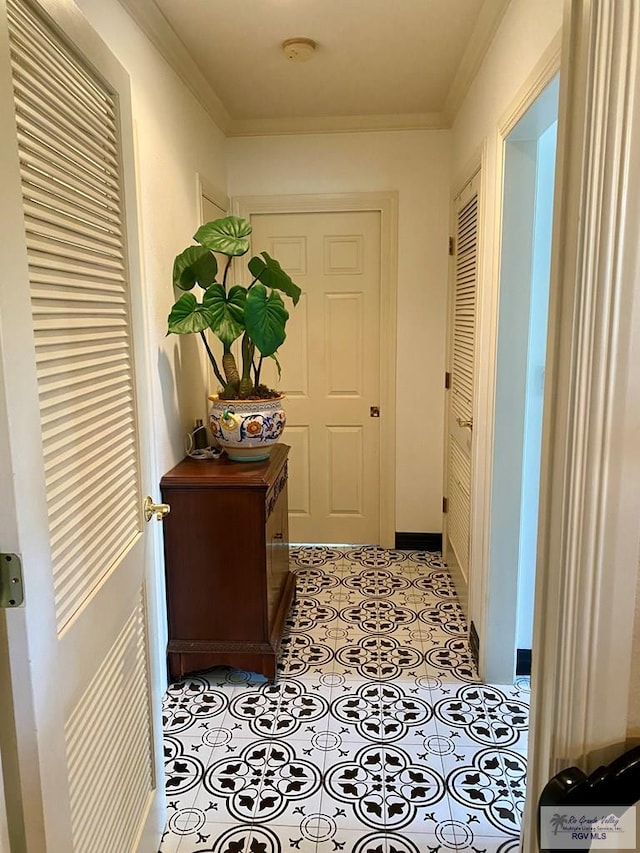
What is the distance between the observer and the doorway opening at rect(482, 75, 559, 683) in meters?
2.09

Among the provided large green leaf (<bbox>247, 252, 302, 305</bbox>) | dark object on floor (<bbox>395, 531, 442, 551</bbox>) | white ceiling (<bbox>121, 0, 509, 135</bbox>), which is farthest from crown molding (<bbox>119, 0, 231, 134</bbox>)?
dark object on floor (<bbox>395, 531, 442, 551</bbox>)

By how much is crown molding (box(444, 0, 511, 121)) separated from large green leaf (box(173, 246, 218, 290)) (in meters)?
1.32

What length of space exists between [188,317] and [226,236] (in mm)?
352

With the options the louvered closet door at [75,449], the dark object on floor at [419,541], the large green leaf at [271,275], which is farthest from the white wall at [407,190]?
the louvered closet door at [75,449]

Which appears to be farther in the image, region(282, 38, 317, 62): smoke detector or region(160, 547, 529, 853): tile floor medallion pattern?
region(282, 38, 317, 62): smoke detector

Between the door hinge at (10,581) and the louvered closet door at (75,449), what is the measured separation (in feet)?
0.06

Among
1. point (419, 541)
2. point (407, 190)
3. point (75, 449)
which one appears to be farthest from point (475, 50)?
point (419, 541)

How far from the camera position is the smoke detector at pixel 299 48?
2357mm

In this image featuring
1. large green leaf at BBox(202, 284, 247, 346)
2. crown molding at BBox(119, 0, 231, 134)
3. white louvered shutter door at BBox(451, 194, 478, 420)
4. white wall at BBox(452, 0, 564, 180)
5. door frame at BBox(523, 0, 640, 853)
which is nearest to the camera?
door frame at BBox(523, 0, 640, 853)

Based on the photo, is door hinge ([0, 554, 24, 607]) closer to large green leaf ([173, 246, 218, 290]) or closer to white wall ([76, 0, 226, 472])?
white wall ([76, 0, 226, 472])

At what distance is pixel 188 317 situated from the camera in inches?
87.0

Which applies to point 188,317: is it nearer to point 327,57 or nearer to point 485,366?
point 485,366

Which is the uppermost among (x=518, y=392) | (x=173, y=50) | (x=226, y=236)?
(x=173, y=50)

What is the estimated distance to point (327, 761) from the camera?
194 cm
